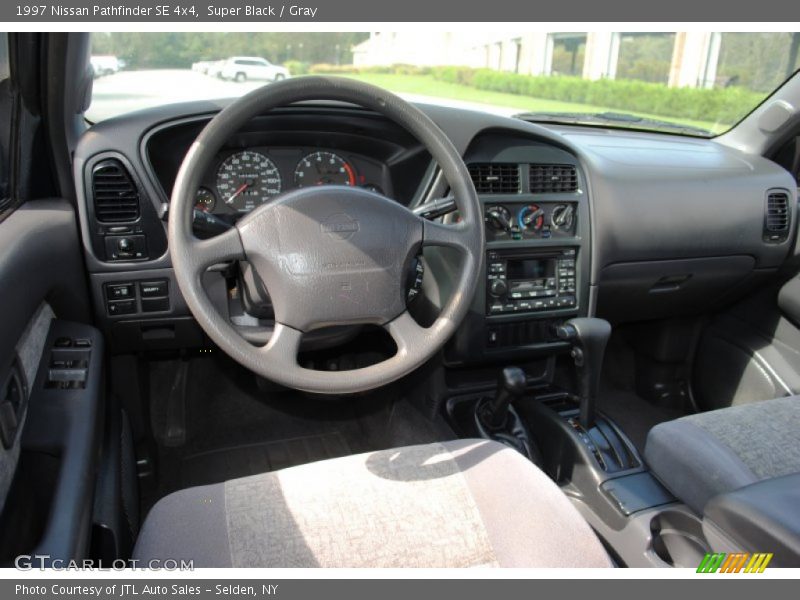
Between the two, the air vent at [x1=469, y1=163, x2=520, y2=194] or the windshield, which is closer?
the windshield

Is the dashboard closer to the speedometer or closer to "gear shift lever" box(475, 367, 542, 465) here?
the speedometer

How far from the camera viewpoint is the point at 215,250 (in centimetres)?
147

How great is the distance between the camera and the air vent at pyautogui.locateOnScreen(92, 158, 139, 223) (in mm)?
1942

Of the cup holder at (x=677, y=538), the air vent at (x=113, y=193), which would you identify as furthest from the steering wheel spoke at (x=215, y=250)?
the cup holder at (x=677, y=538)

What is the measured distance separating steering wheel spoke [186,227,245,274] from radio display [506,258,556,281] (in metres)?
1.12

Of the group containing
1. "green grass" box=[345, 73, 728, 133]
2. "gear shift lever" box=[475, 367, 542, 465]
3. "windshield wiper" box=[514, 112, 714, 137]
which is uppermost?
"green grass" box=[345, 73, 728, 133]

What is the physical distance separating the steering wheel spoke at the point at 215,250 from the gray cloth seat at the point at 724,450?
3.87 feet

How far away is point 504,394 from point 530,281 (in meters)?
0.41

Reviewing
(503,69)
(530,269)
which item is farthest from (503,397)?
(503,69)

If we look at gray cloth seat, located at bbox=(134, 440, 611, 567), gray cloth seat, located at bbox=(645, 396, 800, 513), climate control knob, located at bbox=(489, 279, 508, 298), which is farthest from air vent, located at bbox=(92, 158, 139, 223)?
gray cloth seat, located at bbox=(645, 396, 800, 513)

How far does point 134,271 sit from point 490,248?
113cm

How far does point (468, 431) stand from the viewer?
250 cm

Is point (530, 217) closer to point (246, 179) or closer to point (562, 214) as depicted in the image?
point (562, 214)

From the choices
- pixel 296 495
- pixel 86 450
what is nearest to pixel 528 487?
pixel 296 495
